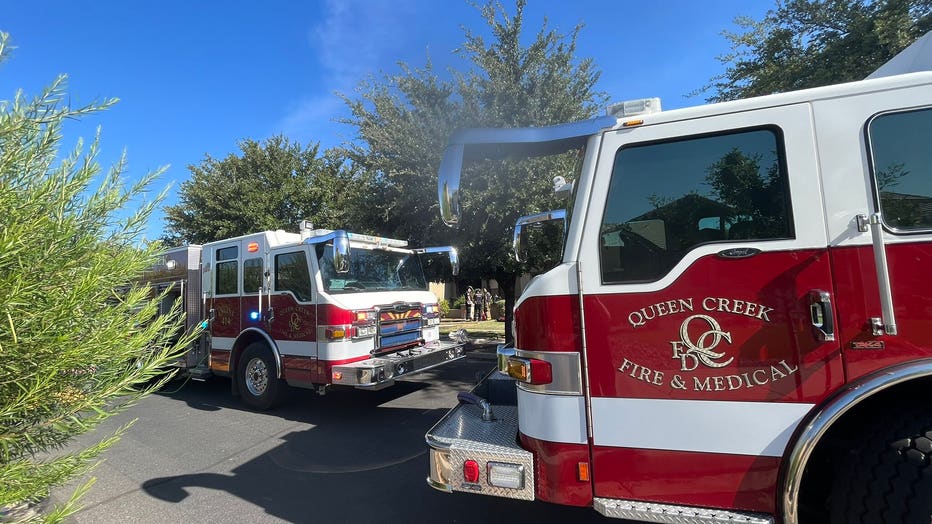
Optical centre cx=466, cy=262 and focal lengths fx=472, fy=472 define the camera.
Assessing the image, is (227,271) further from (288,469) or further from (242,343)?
(288,469)

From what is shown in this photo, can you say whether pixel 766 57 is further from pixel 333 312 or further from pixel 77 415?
pixel 77 415

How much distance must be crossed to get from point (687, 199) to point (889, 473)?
1.42 meters

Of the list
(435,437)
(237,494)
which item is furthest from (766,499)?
(237,494)

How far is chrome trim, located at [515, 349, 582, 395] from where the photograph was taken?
2371 mm

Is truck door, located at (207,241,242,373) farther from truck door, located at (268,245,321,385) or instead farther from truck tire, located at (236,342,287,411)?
truck door, located at (268,245,321,385)

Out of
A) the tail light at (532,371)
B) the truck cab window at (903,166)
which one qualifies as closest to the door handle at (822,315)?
the truck cab window at (903,166)

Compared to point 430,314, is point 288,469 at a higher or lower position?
lower

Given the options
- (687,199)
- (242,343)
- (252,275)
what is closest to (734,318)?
(687,199)

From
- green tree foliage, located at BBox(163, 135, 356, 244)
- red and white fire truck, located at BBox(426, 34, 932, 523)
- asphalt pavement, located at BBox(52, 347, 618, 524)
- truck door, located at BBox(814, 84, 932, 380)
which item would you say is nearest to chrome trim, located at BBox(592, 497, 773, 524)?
red and white fire truck, located at BBox(426, 34, 932, 523)

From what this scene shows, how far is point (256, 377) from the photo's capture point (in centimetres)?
694

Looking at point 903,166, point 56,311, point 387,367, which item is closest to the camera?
point 56,311

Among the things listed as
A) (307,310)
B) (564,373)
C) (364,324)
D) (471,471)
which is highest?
(307,310)

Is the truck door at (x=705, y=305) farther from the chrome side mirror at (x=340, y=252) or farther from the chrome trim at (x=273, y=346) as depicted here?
the chrome trim at (x=273, y=346)

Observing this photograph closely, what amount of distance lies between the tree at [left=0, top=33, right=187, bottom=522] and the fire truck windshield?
411cm
